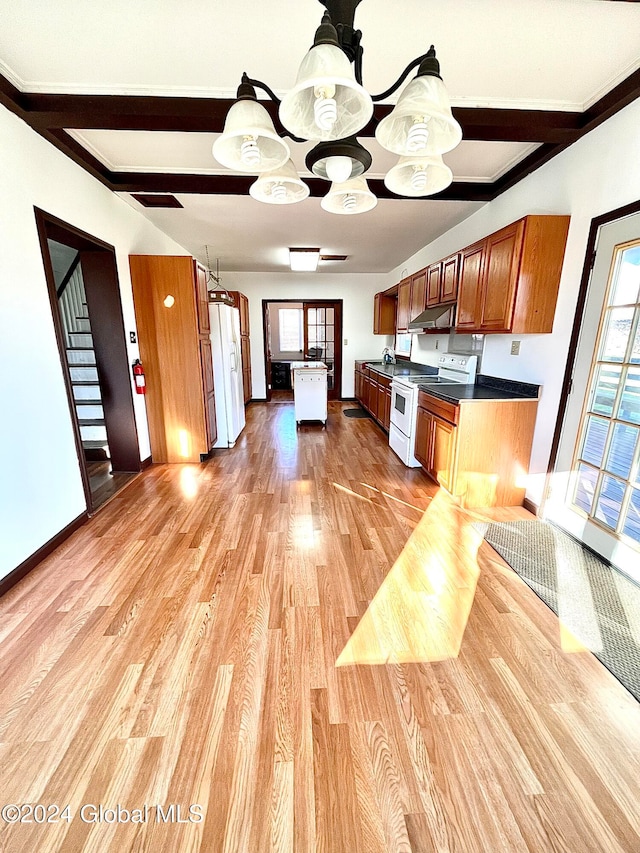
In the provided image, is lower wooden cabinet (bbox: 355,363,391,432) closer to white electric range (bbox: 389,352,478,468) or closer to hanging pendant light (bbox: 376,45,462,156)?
white electric range (bbox: 389,352,478,468)

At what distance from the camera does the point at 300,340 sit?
1066 centimetres

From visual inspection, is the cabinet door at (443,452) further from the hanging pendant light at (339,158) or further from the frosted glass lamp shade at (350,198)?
the hanging pendant light at (339,158)

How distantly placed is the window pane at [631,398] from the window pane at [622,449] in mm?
62

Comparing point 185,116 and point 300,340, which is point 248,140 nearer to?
point 185,116

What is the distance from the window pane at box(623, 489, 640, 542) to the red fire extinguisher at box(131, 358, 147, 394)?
418 cm

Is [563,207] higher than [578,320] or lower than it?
higher

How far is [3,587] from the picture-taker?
1.93 m

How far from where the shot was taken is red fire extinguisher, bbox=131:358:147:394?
359 cm

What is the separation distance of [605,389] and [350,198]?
198cm

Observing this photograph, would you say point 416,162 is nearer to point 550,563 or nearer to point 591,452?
point 591,452

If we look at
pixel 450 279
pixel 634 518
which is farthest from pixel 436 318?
pixel 634 518

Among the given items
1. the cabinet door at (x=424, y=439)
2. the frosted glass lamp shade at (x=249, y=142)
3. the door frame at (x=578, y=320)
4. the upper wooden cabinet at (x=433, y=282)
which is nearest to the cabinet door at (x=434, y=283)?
the upper wooden cabinet at (x=433, y=282)

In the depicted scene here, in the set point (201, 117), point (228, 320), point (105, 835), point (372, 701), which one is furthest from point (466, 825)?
point (228, 320)

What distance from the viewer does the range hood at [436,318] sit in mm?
4048
